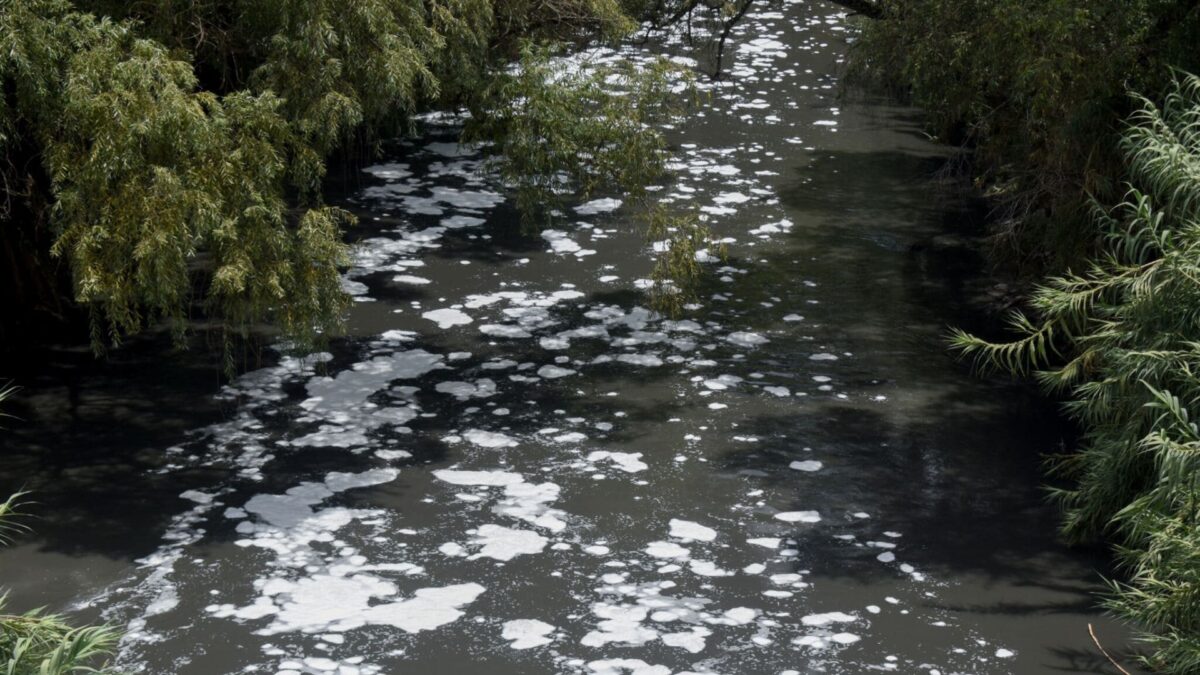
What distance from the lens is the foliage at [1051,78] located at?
8711 mm

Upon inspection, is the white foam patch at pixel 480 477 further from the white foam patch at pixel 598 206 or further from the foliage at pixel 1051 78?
the white foam patch at pixel 598 206

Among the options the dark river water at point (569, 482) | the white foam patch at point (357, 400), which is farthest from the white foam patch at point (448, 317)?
the white foam patch at point (357, 400)

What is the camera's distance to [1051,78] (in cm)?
900

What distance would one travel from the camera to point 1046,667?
6508mm

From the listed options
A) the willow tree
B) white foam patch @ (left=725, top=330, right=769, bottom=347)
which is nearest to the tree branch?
the willow tree

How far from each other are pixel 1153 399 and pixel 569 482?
3.26 meters

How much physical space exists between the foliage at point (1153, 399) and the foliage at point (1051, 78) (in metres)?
0.43

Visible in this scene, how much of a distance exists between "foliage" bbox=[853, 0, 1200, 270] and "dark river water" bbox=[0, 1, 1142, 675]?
1272mm

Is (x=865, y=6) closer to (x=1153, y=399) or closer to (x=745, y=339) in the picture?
(x=745, y=339)

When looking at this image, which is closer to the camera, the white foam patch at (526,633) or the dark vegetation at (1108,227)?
the dark vegetation at (1108,227)

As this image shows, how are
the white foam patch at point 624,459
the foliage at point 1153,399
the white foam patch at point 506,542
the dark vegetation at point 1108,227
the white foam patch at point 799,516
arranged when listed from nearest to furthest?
the foliage at point 1153,399 < the dark vegetation at point 1108,227 < the white foam patch at point 506,542 < the white foam patch at point 799,516 < the white foam patch at point 624,459

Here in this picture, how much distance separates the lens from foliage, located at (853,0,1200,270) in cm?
871

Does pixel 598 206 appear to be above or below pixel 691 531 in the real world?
above

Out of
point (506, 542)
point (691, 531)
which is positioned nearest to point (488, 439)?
point (506, 542)
